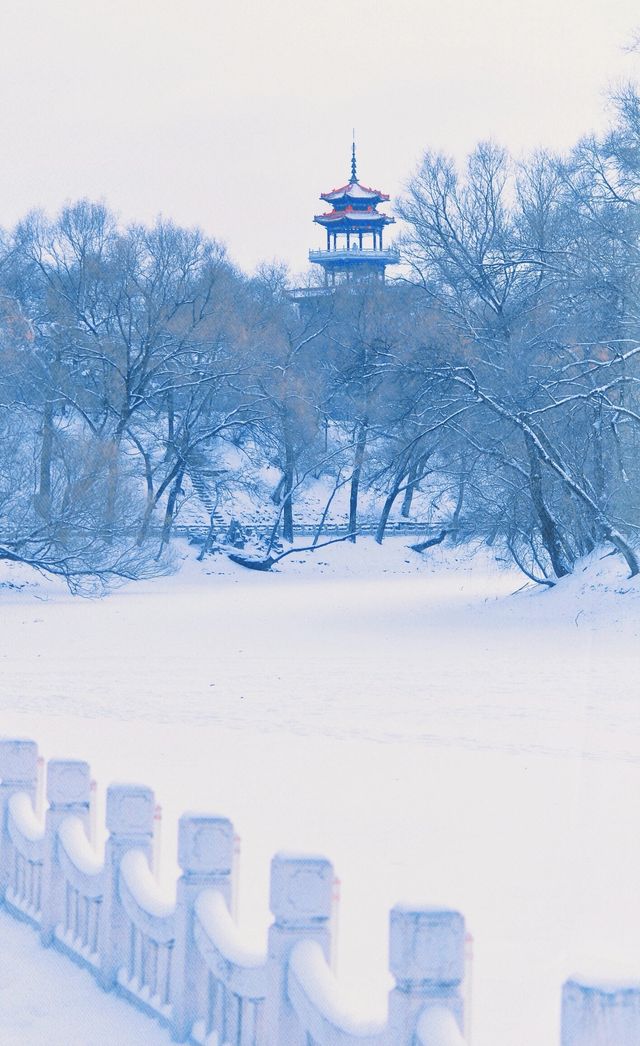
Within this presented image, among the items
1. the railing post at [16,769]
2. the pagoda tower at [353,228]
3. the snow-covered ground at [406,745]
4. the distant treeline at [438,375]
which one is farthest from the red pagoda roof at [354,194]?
the railing post at [16,769]

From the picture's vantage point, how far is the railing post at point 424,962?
169 inches

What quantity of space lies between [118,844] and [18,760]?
1602 millimetres

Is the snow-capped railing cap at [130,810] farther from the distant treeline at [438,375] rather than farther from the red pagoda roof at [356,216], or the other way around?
the red pagoda roof at [356,216]

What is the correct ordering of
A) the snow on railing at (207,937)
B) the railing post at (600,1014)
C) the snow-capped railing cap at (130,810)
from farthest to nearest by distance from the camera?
1. the snow-capped railing cap at (130,810)
2. the snow on railing at (207,937)
3. the railing post at (600,1014)

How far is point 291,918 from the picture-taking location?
198 inches

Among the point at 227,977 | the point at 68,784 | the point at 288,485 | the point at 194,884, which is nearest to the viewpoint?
the point at 227,977

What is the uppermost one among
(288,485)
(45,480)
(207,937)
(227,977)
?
(288,485)

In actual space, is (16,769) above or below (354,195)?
below

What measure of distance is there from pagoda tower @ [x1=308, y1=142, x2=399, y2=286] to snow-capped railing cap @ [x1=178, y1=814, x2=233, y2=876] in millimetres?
86449

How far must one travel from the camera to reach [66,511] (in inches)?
1475

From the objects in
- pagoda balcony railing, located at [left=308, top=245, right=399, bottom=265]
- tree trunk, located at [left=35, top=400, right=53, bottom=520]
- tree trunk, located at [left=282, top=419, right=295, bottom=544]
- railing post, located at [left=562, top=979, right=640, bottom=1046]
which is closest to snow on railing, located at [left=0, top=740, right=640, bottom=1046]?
railing post, located at [left=562, top=979, right=640, bottom=1046]

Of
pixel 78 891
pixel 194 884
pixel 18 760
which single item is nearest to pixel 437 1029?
pixel 194 884

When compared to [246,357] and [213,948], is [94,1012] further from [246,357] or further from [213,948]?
[246,357]

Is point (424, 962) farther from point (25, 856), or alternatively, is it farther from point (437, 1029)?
point (25, 856)
